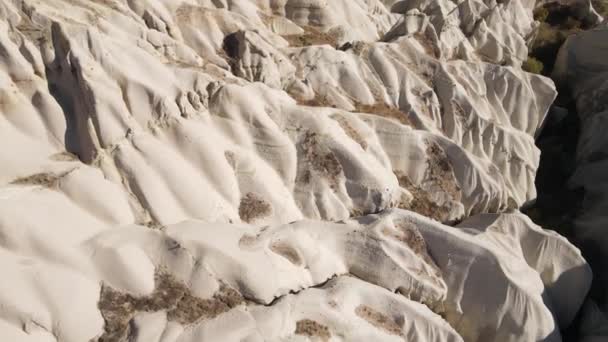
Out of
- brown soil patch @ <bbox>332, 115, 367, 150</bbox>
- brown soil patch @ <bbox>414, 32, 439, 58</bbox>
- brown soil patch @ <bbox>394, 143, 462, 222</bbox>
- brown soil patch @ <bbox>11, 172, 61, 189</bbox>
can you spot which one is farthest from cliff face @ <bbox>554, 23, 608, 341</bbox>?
brown soil patch @ <bbox>11, 172, 61, 189</bbox>

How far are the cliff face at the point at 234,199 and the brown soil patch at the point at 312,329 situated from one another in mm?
32

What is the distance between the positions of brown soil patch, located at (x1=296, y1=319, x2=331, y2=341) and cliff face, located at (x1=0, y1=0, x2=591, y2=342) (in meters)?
0.03

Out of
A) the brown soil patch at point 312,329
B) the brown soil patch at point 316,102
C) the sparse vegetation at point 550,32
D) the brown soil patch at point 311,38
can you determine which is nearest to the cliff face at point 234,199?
the brown soil patch at point 312,329

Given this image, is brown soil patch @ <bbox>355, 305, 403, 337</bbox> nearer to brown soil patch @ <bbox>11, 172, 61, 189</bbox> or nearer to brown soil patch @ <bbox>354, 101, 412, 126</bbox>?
brown soil patch @ <bbox>11, 172, 61, 189</bbox>

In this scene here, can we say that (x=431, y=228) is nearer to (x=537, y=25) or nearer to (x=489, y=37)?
(x=489, y=37)

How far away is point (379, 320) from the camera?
12047mm

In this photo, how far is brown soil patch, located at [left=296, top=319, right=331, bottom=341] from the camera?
35.9ft

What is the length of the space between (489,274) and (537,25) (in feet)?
57.4

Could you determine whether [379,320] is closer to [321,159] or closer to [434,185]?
[321,159]

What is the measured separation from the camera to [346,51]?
19562 mm

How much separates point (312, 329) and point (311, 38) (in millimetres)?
13754

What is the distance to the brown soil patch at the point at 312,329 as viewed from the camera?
10.9 m

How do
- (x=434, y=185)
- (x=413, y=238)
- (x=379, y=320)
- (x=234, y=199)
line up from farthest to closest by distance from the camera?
(x=434, y=185), (x=234, y=199), (x=413, y=238), (x=379, y=320)

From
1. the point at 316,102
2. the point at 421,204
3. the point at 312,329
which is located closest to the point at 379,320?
the point at 312,329
